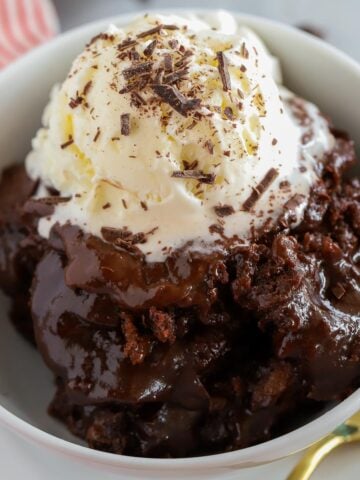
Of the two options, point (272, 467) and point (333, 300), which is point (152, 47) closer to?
point (333, 300)

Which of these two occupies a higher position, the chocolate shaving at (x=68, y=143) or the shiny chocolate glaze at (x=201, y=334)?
the chocolate shaving at (x=68, y=143)

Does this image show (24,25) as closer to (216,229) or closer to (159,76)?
(159,76)

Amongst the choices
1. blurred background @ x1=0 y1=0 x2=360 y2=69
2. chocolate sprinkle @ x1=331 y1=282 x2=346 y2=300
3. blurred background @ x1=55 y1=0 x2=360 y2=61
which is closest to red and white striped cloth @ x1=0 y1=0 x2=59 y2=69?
blurred background @ x1=0 y1=0 x2=360 y2=69

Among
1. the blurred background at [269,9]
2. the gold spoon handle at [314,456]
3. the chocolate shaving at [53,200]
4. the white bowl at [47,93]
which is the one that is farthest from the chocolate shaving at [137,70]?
the blurred background at [269,9]

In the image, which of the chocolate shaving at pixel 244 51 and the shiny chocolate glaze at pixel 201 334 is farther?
the chocolate shaving at pixel 244 51

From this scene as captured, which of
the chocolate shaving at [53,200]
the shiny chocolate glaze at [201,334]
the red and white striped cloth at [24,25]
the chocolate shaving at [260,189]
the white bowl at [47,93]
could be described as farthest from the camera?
the red and white striped cloth at [24,25]

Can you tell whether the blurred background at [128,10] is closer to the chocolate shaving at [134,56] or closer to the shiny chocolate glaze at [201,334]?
the chocolate shaving at [134,56]
